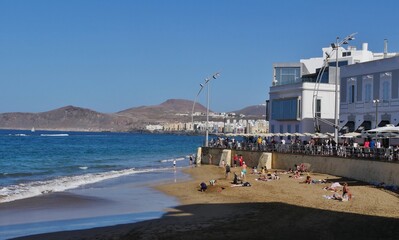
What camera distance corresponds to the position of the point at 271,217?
1825cm

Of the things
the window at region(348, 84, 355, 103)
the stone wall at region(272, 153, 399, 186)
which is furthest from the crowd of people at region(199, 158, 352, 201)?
the window at region(348, 84, 355, 103)

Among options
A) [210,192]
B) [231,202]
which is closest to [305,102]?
[210,192]

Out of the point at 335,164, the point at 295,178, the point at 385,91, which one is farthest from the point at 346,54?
the point at 295,178

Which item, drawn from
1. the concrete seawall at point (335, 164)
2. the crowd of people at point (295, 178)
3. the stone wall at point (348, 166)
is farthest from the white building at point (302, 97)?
the crowd of people at point (295, 178)

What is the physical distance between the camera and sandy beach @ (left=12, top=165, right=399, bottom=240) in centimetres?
1539

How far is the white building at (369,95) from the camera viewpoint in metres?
35.1

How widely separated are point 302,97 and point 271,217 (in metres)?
28.9

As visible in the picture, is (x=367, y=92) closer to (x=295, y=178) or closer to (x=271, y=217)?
(x=295, y=178)

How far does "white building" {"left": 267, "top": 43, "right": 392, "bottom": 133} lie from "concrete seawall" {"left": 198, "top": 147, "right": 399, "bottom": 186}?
587 centimetres

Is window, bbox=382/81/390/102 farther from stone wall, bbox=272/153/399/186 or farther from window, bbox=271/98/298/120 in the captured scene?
window, bbox=271/98/298/120

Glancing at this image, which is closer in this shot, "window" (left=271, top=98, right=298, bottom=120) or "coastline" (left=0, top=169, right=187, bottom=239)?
"coastline" (left=0, top=169, right=187, bottom=239)

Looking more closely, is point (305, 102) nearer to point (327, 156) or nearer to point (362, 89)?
point (362, 89)

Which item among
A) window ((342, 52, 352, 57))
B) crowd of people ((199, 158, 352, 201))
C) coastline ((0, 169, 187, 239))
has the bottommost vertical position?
coastline ((0, 169, 187, 239))

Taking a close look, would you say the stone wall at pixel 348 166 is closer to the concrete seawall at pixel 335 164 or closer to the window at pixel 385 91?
the concrete seawall at pixel 335 164
